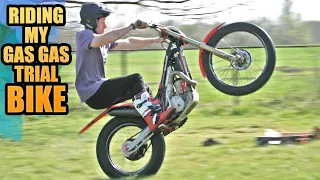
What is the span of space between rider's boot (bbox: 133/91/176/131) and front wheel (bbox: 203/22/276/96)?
30.1 inches

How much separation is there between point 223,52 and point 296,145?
2094 mm

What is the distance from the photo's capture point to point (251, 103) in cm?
1182

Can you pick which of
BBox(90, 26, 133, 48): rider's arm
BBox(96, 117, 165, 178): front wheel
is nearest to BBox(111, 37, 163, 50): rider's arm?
BBox(90, 26, 133, 48): rider's arm

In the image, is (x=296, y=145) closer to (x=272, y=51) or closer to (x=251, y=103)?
(x=272, y=51)

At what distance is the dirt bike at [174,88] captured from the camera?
623 cm

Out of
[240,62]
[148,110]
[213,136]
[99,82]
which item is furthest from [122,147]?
[213,136]

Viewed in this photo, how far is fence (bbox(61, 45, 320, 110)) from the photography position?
1190 cm

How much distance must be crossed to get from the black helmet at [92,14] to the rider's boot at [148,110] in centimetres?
88

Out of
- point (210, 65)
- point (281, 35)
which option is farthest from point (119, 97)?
point (281, 35)

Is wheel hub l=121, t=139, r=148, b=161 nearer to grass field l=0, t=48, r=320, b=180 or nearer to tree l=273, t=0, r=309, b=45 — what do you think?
grass field l=0, t=48, r=320, b=180

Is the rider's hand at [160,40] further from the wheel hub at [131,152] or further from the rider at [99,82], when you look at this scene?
the wheel hub at [131,152]

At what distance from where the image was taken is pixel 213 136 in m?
9.09

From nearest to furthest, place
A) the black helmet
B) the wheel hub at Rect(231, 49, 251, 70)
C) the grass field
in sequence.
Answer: the black helmet < the wheel hub at Rect(231, 49, 251, 70) < the grass field

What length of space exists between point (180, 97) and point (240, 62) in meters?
0.75
